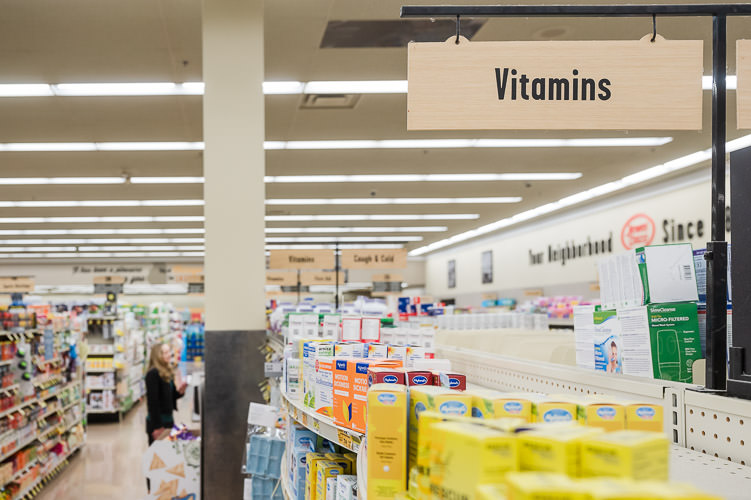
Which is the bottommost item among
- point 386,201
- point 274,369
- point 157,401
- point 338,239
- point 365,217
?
point 157,401

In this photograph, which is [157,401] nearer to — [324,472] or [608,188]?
[324,472]

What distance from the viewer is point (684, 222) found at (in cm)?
1130

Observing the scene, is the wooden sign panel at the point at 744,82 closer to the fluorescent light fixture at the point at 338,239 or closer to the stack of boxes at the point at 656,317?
the stack of boxes at the point at 656,317

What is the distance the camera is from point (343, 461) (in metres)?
2.78

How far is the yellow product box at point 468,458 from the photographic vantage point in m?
1.09

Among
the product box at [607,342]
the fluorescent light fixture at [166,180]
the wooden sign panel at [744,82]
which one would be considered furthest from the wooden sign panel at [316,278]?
the wooden sign panel at [744,82]

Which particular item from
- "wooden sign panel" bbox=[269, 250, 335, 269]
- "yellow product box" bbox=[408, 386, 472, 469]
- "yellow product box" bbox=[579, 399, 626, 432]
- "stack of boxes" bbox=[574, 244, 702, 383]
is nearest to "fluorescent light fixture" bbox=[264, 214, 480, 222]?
"wooden sign panel" bbox=[269, 250, 335, 269]

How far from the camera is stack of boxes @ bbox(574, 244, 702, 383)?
208cm

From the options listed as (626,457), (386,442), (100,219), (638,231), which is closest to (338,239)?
(100,219)

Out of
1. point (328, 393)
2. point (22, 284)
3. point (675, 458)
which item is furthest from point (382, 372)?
point (22, 284)

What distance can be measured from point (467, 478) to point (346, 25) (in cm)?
482

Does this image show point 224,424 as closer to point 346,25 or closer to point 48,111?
point 346,25

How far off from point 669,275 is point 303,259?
987 cm

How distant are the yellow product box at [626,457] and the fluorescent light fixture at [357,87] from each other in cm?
590
